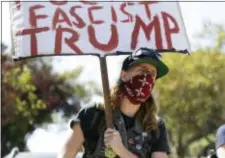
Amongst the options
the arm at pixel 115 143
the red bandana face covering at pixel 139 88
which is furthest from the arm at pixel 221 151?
the arm at pixel 115 143

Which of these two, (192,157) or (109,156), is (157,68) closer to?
(109,156)

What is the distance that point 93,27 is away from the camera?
15.7 ft

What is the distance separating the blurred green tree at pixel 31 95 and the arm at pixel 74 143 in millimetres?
26226

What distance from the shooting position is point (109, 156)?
4391 millimetres

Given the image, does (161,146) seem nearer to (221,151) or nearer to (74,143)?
(74,143)

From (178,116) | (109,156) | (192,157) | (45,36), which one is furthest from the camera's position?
(192,157)

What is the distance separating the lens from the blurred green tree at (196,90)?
27219 millimetres

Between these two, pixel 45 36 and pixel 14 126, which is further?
pixel 14 126

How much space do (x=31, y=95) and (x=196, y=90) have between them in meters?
7.73

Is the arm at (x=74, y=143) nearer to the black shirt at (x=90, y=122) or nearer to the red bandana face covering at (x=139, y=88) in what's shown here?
the black shirt at (x=90, y=122)

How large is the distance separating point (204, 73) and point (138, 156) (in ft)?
77.4

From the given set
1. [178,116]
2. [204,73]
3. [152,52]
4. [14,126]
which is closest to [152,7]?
[152,52]

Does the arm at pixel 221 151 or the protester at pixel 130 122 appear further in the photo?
the arm at pixel 221 151

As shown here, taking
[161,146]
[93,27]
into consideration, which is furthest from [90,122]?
[93,27]
